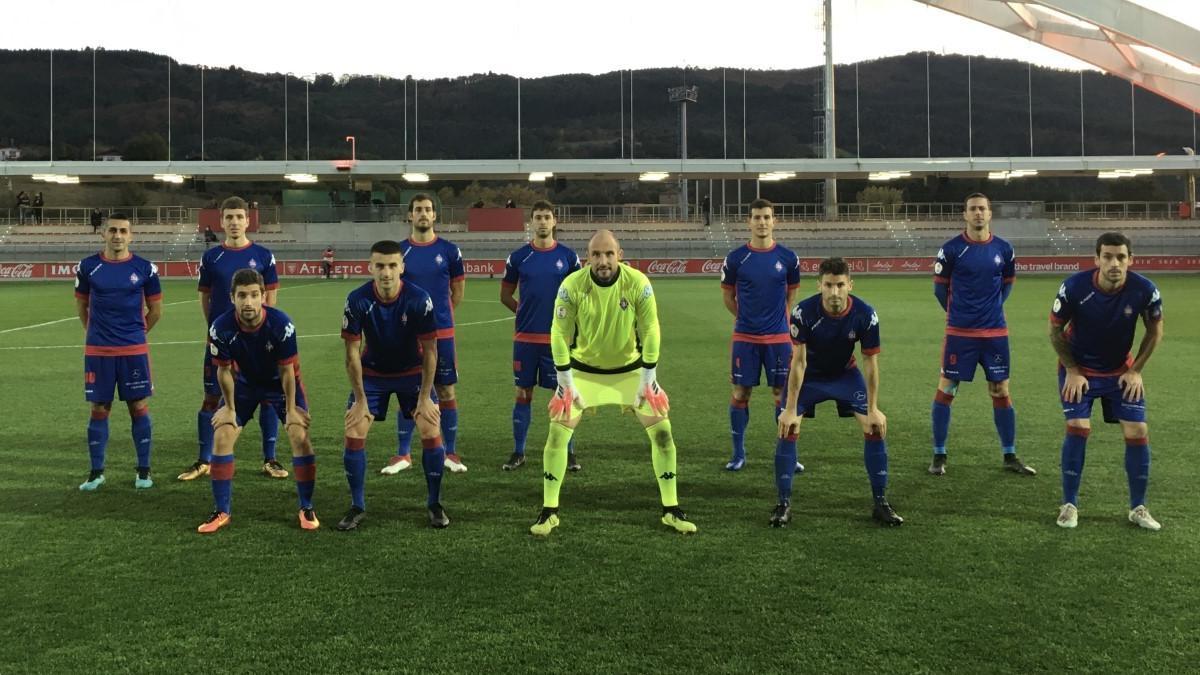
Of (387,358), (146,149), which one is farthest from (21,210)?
(387,358)

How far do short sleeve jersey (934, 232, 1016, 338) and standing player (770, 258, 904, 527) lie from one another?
6.95 feet

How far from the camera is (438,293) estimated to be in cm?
779

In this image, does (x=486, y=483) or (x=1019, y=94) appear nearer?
(x=486, y=483)

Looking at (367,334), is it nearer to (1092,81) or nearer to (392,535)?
(392,535)

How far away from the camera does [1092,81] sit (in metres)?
118

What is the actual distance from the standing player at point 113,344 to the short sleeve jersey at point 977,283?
6.75 metres

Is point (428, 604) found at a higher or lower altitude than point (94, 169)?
lower

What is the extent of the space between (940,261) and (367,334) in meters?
5.02

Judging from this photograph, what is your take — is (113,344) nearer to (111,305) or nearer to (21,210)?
(111,305)

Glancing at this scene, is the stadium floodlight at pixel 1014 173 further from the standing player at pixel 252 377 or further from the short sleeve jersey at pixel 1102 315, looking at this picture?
the standing player at pixel 252 377

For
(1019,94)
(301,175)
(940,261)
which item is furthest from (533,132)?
(940,261)

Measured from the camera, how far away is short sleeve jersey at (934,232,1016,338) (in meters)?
7.61

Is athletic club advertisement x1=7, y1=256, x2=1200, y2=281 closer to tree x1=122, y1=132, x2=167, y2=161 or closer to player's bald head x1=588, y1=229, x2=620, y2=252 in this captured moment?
player's bald head x1=588, y1=229, x2=620, y2=252

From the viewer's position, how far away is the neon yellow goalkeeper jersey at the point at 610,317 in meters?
5.71
